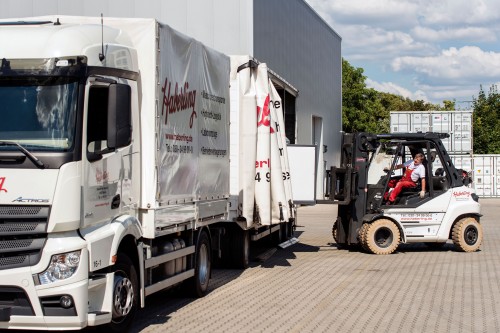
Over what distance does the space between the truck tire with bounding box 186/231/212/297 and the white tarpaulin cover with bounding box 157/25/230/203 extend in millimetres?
660

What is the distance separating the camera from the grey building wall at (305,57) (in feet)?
102

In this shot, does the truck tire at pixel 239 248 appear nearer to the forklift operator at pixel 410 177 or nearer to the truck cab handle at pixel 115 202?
the forklift operator at pixel 410 177

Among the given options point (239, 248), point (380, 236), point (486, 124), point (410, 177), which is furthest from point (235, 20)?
point (486, 124)

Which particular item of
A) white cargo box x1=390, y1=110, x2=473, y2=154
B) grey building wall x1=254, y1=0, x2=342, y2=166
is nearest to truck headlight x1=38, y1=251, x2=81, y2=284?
grey building wall x1=254, y1=0, x2=342, y2=166

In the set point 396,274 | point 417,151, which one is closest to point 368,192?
point 417,151

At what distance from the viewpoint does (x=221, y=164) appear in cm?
1230

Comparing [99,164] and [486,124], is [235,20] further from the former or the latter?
[486,124]

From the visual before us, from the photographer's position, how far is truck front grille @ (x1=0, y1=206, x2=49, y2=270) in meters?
7.09

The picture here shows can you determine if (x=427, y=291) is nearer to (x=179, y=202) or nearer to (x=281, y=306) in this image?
(x=281, y=306)

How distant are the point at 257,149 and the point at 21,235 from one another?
6.95m

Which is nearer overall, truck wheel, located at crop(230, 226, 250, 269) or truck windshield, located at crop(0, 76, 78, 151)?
truck windshield, located at crop(0, 76, 78, 151)

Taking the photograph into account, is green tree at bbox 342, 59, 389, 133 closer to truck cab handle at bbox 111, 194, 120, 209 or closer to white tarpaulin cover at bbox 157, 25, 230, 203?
white tarpaulin cover at bbox 157, 25, 230, 203

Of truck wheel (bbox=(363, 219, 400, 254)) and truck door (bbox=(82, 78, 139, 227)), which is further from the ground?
truck door (bbox=(82, 78, 139, 227))

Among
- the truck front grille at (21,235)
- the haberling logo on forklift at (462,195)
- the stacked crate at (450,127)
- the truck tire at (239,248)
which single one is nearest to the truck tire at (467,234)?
the haberling logo on forklift at (462,195)
